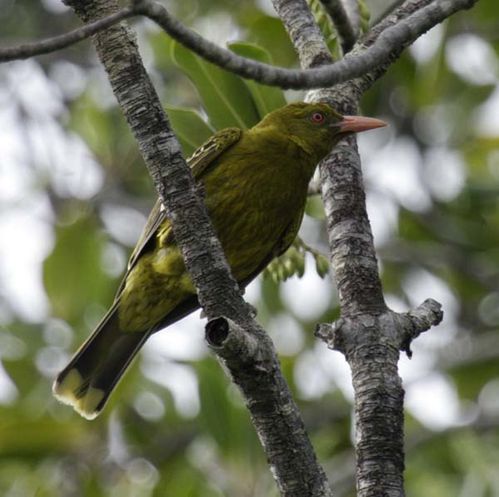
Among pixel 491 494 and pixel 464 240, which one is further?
pixel 464 240

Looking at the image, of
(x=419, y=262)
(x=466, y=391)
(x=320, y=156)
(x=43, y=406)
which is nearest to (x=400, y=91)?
(x=419, y=262)

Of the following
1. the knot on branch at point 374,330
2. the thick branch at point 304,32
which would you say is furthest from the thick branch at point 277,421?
the thick branch at point 304,32

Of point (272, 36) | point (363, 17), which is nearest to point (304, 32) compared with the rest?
point (363, 17)

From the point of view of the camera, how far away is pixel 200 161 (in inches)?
200

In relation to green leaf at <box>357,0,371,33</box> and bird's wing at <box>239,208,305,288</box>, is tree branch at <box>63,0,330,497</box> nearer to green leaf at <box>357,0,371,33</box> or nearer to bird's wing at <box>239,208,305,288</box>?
green leaf at <box>357,0,371,33</box>

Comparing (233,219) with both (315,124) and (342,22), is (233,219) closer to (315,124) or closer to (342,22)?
(315,124)

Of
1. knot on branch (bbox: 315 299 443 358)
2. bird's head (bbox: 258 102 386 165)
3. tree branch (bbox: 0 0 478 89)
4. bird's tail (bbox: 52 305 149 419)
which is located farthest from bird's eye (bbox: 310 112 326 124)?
tree branch (bbox: 0 0 478 89)

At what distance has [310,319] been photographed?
6.93 metres

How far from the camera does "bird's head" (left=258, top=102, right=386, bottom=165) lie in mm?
4875

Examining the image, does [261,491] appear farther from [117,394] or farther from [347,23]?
[347,23]

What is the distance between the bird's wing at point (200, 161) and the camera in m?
4.98

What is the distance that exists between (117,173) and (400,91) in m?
1.78

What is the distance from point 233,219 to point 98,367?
1.02 m

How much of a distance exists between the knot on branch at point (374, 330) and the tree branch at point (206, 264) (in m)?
0.35
